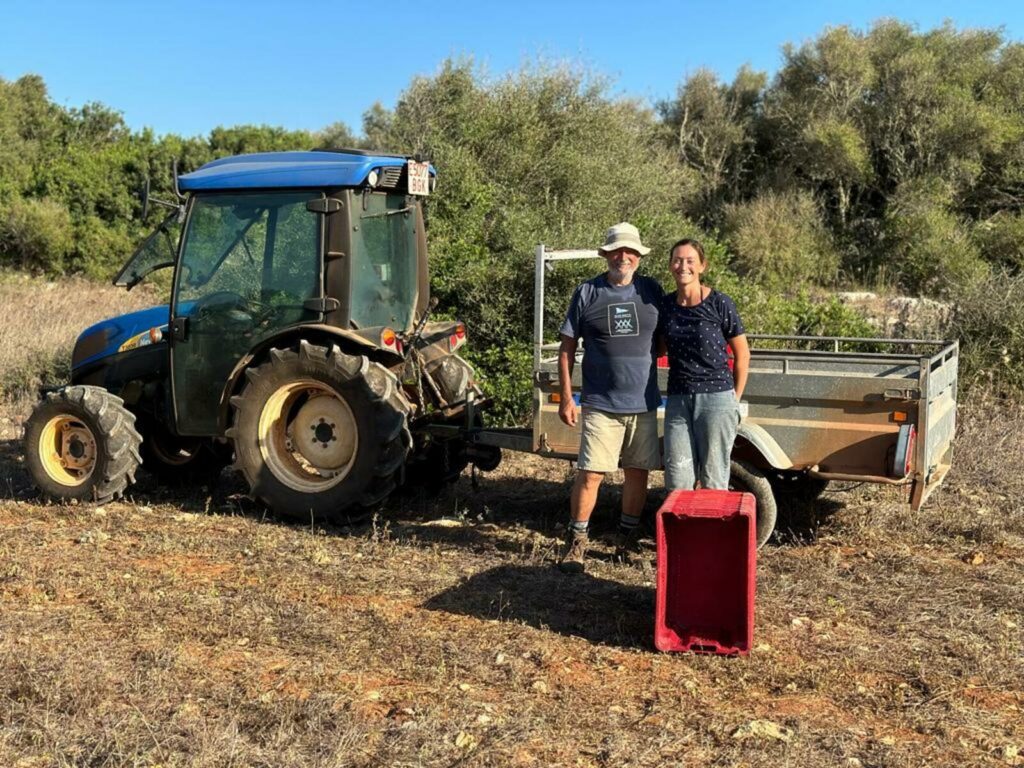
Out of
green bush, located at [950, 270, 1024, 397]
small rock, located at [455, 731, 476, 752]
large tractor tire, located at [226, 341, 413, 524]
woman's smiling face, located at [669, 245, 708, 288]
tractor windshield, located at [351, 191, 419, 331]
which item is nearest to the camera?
small rock, located at [455, 731, 476, 752]

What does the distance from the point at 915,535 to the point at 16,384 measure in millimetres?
8975

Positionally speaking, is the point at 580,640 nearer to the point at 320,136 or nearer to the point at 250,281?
the point at 250,281

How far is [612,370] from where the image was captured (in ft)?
18.1

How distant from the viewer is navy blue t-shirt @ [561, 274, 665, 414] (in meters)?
5.45

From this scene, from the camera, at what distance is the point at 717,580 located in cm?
470

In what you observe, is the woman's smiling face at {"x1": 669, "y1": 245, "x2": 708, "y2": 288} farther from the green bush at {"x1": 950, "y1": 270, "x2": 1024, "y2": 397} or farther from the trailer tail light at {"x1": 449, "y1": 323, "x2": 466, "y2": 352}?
the green bush at {"x1": 950, "y1": 270, "x2": 1024, "y2": 397}

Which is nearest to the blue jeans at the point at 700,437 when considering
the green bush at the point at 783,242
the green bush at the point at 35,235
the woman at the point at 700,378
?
the woman at the point at 700,378

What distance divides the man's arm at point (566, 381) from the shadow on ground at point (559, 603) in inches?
31.9

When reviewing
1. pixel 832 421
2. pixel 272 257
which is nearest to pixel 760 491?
pixel 832 421

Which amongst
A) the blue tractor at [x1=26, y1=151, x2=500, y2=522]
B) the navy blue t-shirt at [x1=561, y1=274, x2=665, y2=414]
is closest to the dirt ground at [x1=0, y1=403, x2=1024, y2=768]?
the blue tractor at [x1=26, y1=151, x2=500, y2=522]

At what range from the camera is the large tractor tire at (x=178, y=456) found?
7.54 meters

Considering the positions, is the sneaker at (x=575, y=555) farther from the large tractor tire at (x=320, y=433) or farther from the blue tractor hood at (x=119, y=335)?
the blue tractor hood at (x=119, y=335)

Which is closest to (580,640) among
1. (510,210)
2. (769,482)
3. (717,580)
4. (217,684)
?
(717,580)

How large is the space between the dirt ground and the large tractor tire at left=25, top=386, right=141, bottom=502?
18 cm
